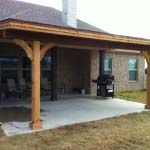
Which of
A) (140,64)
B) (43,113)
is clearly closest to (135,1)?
→ (140,64)

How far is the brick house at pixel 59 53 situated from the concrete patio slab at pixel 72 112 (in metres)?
0.56

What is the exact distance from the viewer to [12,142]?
6.77m

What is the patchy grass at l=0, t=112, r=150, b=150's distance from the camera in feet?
21.3

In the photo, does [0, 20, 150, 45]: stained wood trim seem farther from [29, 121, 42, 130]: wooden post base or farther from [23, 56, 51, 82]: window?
[23, 56, 51, 82]: window

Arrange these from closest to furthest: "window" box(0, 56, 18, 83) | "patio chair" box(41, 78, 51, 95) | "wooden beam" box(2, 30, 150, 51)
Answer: "wooden beam" box(2, 30, 150, 51) < "window" box(0, 56, 18, 83) < "patio chair" box(41, 78, 51, 95)

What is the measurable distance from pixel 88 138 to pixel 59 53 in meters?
9.43

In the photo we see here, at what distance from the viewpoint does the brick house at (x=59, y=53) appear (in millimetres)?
7965

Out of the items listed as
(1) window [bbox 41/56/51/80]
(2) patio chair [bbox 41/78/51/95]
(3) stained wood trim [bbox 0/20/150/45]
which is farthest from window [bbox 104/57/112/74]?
(3) stained wood trim [bbox 0/20/150/45]

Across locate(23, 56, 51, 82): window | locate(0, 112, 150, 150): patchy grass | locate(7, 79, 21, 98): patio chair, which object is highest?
locate(23, 56, 51, 82): window

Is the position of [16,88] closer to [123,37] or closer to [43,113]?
[43,113]

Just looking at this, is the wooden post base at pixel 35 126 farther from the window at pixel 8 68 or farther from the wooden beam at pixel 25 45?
the window at pixel 8 68

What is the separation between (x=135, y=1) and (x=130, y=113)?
38.2 meters

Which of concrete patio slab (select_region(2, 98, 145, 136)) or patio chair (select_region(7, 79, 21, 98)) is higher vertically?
patio chair (select_region(7, 79, 21, 98))

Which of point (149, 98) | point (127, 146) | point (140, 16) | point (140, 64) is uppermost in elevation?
point (140, 16)
